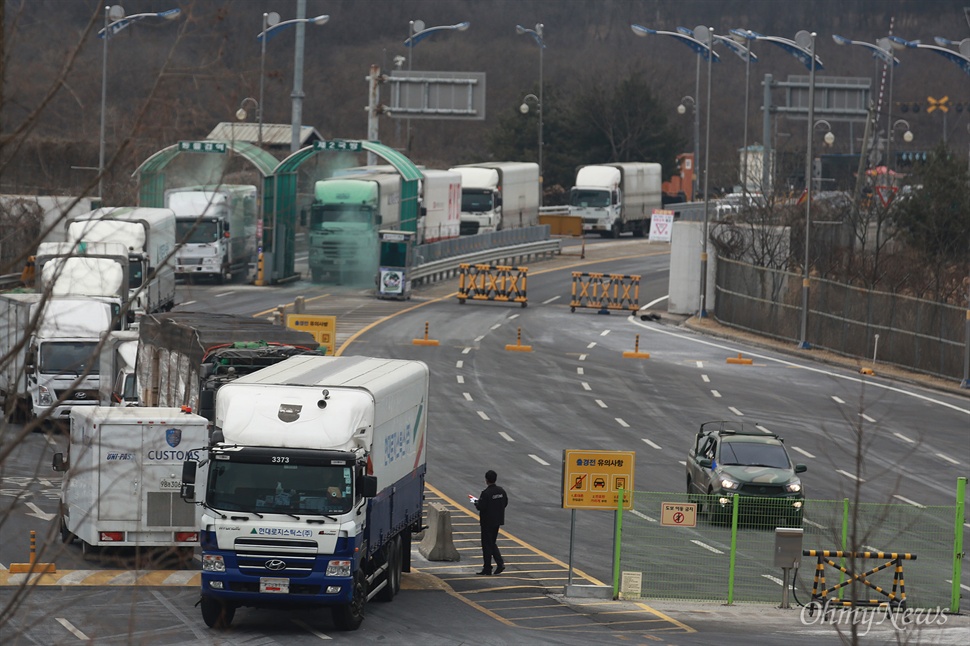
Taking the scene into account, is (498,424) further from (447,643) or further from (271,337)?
(447,643)

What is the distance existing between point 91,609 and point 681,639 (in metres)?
7.60

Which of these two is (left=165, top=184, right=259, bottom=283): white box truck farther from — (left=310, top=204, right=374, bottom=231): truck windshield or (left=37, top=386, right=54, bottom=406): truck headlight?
(left=37, top=386, right=54, bottom=406): truck headlight

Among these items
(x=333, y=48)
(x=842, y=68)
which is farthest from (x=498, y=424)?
(x=842, y=68)

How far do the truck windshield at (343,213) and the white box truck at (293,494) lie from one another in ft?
131

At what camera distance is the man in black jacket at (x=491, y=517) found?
22.5 m

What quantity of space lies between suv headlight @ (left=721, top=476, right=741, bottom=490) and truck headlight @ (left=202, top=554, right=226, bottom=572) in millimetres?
11247

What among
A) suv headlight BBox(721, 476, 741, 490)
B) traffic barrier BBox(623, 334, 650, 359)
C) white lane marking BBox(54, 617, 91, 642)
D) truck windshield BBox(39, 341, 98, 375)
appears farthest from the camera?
traffic barrier BBox(623, 334, 650, 359)

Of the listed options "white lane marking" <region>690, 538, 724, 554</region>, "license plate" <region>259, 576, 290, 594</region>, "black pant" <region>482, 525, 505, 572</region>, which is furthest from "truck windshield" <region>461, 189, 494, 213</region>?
"license plate" <region>259, 576, 290, 594</region>

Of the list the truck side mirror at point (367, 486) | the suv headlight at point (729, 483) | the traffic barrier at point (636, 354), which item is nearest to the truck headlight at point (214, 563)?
the truck side mirror at point (367, 486)

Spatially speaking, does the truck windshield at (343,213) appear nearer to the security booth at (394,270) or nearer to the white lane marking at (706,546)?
the security booth at (394,270)

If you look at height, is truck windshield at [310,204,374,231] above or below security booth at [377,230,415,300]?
above

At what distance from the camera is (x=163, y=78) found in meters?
6.31

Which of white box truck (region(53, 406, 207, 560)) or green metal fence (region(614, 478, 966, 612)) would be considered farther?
white box truck (region(53, 406, 207, 560))

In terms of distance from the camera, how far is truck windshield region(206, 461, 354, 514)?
60.3 ft
